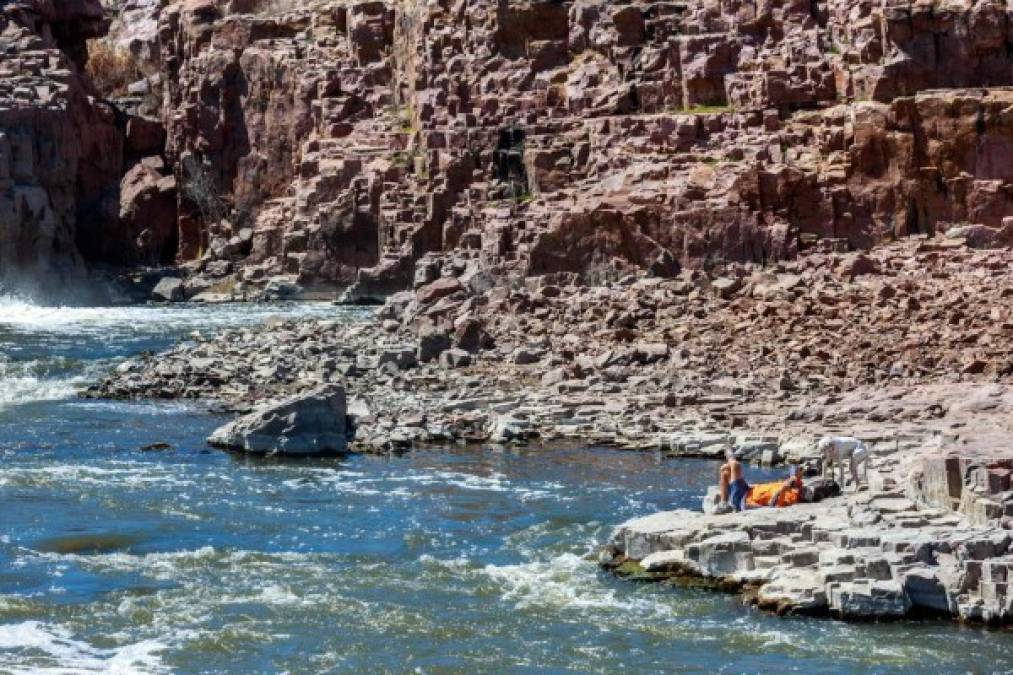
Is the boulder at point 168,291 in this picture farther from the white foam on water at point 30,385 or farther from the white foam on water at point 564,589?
the white foam on water at point 564,589

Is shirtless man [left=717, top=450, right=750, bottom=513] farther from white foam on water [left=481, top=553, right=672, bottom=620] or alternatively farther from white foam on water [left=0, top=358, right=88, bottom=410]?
white foam on water [left=0, top=358, right=88, bottom=410]

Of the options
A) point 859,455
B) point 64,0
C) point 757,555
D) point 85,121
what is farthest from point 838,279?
point 64,0

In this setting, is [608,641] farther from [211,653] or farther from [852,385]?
[852,385]

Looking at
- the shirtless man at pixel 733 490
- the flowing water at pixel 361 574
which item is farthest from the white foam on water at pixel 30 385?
the shirtless man at pixel 733 490

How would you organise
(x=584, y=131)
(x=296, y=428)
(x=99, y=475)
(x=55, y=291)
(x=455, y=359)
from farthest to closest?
(x=55, y=291), (x=584, y=131), (x=455, y=359), (x=296, y=428), (x=99, y=475)

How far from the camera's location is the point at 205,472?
117 ft

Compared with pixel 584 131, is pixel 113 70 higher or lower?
higher

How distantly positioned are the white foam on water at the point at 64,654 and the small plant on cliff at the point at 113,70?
3414 inches

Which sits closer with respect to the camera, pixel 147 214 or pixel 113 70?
pixel 147 214

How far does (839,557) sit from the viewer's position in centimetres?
2461

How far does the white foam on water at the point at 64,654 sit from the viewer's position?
894 inches

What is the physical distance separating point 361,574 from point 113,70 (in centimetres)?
8629


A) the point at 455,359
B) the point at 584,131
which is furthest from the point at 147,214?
the point at 455,359

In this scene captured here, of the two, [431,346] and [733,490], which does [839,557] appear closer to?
[733,490]
